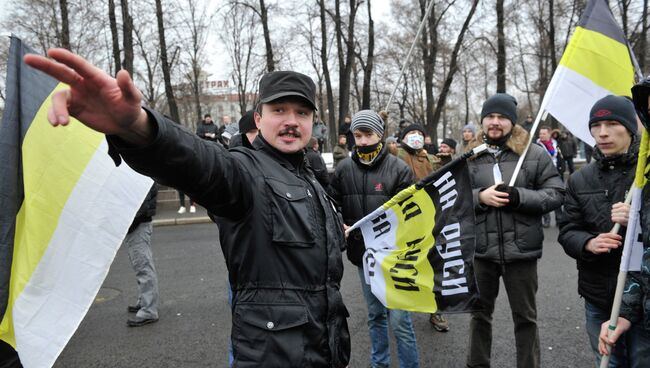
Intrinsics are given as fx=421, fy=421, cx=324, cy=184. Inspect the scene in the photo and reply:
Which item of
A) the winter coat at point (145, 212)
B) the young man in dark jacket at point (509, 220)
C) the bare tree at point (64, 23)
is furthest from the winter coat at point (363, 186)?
the bare tree at point (64, 23)

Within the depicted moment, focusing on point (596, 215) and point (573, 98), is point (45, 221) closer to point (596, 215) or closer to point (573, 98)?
point (596, 215)

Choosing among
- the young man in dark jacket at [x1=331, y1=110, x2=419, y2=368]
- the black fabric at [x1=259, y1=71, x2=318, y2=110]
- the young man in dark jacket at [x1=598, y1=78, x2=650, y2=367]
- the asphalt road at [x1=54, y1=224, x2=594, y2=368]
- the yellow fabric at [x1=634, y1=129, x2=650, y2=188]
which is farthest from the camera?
the asphalt road at [x1=54, y1=224, x2=594, y2=368]

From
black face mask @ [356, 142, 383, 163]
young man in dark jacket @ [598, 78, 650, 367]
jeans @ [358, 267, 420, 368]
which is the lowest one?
jeans @ [358, 267, 420, 368]

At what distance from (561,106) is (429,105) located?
2027 cm

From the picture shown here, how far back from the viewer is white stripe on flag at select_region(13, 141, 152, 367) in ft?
7.32

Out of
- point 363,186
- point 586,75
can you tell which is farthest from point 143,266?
point 586,75

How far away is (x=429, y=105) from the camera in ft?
75.5

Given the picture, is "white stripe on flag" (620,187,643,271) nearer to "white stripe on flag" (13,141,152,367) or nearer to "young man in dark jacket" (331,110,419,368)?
"young man in dark jacket" (331,110,419,368)

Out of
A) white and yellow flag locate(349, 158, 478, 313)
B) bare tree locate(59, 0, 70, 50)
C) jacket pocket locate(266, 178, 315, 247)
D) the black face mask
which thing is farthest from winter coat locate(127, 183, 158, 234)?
bare tree locate(59, 0, 70, 50)

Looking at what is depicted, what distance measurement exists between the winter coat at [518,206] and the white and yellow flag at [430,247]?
0.90 ft

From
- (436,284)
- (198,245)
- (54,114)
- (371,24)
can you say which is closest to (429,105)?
(371,24)

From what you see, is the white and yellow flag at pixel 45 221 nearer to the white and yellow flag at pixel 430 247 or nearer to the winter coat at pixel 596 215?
the white and yellow flag at pixel 430 247

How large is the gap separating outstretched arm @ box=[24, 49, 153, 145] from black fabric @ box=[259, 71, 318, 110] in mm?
650

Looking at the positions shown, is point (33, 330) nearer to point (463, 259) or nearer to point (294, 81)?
point (294, 81)
